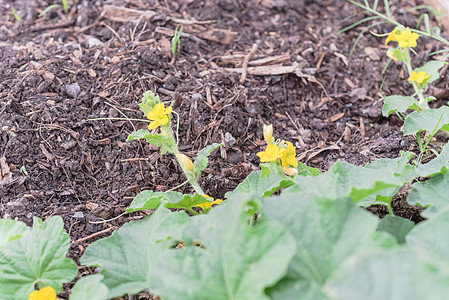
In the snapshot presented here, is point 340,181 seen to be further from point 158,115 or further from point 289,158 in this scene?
point 158,115

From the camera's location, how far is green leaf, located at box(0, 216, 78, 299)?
192 centimetres

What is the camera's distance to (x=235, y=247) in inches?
55.2

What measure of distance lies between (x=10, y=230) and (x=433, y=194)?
171cm

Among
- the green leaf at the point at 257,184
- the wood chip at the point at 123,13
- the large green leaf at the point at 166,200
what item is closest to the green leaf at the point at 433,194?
the green leaf at the point at 257,184

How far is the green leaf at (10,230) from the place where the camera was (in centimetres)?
176

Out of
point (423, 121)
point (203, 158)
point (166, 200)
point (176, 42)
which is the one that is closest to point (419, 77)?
point (423, 121)

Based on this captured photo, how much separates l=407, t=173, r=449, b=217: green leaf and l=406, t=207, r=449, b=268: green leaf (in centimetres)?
35

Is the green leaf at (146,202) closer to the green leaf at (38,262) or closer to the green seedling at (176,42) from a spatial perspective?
the green leaf at (38,262)

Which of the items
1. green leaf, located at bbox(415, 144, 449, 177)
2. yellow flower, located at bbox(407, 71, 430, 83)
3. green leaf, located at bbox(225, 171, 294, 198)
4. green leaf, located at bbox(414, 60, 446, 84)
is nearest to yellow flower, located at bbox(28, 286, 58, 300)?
green leaf, located at bbox(225, 171, 294, 198)

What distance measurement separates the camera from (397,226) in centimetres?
196

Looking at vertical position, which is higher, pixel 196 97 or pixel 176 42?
pixel 176 42

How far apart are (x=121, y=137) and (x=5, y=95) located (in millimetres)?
809

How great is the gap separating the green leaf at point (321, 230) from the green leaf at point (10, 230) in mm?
950

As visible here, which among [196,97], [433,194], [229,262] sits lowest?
[196,97]
